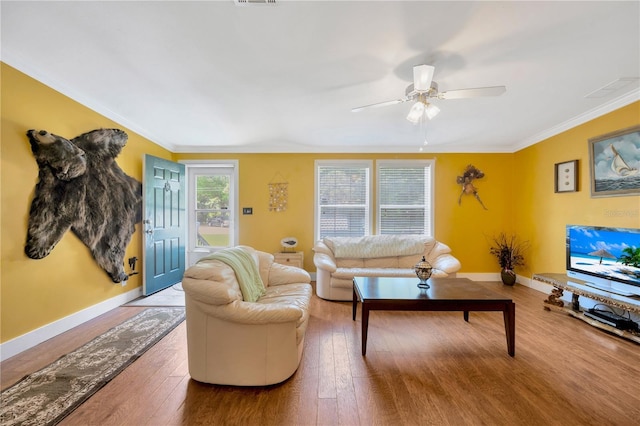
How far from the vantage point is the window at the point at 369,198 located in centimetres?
467

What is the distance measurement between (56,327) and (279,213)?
3.07 meters

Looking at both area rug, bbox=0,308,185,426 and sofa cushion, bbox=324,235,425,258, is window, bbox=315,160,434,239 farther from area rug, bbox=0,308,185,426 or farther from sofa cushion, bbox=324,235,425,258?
area rug, bbox=0,308,185,426

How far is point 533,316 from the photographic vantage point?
3.00m

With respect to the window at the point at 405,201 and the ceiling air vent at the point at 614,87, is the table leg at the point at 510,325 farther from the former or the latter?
the window at the point at 405,201

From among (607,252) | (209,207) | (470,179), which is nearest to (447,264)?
(607,252)

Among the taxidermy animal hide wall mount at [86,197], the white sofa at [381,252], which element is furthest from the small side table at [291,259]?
the taxidermy animal hide wall mount at [86,197]

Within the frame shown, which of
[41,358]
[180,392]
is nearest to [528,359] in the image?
[180,392]

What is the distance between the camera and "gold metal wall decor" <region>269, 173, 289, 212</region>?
4.67 metres

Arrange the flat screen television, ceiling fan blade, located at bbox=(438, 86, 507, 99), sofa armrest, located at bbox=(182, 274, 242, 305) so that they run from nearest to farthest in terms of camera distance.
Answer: sofa armrest, located at bbox=(182, 274, 242, 305) < ceiling fan blade, located at bbox=(438, 86, 507, 99) < the flat screen television

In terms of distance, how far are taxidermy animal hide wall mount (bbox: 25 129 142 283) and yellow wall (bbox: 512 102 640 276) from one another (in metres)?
5.80

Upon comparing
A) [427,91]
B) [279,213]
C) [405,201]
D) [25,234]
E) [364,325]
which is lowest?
[364,325]

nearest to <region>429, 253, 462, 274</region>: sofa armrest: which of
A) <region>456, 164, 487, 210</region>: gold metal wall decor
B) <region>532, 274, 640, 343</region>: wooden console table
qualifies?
<region>532, 274, 640, 343</region>: wooden console table

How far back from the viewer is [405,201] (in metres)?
4.70

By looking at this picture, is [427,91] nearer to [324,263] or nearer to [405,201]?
[324,263]
